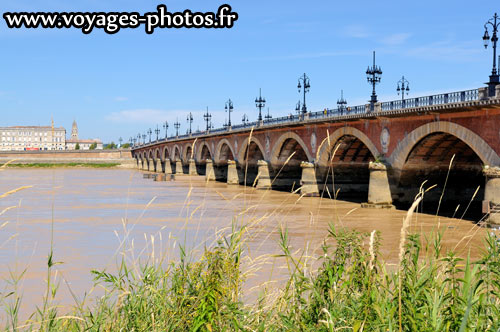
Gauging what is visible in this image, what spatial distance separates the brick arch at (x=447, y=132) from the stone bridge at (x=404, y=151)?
0.14 feet

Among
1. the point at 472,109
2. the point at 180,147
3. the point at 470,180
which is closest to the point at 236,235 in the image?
the point at 472,109

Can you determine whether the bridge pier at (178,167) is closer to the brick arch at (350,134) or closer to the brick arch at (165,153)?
the brick arch at (165,153)

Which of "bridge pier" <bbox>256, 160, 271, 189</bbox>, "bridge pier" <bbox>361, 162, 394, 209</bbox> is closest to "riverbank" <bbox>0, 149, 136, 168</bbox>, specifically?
"bridge pier" <bbox>256, 160, 271, 189</bbox>

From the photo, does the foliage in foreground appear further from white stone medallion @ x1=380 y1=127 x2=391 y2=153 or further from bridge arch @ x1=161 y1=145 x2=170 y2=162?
bridge arch @ x1=161 y1=145 x2=170 y2=162

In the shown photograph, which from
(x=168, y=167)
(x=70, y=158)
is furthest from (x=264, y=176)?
(x=70, y=158)

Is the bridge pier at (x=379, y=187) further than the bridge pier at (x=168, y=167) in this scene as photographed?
No

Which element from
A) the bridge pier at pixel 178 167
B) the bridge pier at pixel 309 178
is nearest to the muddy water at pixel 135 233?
the bridge pier at pixel 309 178

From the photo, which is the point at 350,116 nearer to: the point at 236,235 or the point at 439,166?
the point at 439,166

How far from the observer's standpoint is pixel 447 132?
25.2 m

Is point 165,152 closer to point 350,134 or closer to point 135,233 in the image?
point 350,134

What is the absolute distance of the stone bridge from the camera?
74.5 feet

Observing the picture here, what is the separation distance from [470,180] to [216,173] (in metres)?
37.6

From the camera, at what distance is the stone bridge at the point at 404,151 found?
22.7 metres

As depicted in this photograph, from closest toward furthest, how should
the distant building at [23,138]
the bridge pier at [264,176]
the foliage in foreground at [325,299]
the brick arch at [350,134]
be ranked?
the foliage in foreground at [325,299], the brick arch at [350,134], the bridge pier at [264,176], the distant building at [23,138]
